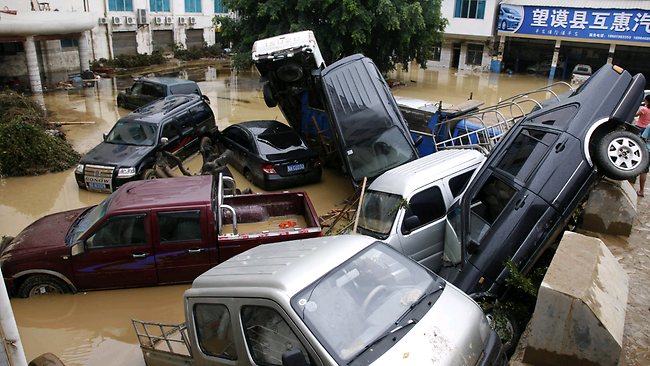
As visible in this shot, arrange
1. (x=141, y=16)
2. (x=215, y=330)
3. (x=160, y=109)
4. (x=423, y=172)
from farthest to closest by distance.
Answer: (x=141, y=16) → (x=160, y=109) → (x=423, y=172) → (x=215, y=330)

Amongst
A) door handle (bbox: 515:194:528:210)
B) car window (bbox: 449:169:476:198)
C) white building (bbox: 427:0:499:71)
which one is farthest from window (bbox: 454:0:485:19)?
door handle (bbox: 515:194:528:210)

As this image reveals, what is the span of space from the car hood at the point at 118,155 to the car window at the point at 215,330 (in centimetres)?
705

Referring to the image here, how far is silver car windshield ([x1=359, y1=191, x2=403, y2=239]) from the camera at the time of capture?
652 centimetres

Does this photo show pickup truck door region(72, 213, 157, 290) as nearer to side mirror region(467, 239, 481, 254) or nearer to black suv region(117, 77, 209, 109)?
side mirror region(467, 239, 481, 254)

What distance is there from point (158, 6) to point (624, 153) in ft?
99.7

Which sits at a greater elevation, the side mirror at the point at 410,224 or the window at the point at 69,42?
the window at the point at 69,42

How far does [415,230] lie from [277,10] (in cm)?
1537

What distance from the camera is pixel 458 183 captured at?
22.9ft

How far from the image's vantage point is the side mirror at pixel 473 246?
212 inches

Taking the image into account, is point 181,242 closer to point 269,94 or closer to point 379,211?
point 379,211

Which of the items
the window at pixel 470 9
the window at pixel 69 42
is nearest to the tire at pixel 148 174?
the window at pixel 69 42

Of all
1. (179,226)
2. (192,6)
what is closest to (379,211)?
(179,226)

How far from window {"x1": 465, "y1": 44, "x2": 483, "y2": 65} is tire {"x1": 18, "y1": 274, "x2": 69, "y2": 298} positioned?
29.9 m

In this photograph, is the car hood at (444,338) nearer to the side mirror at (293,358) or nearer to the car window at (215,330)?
the side mirror at (293,358)
